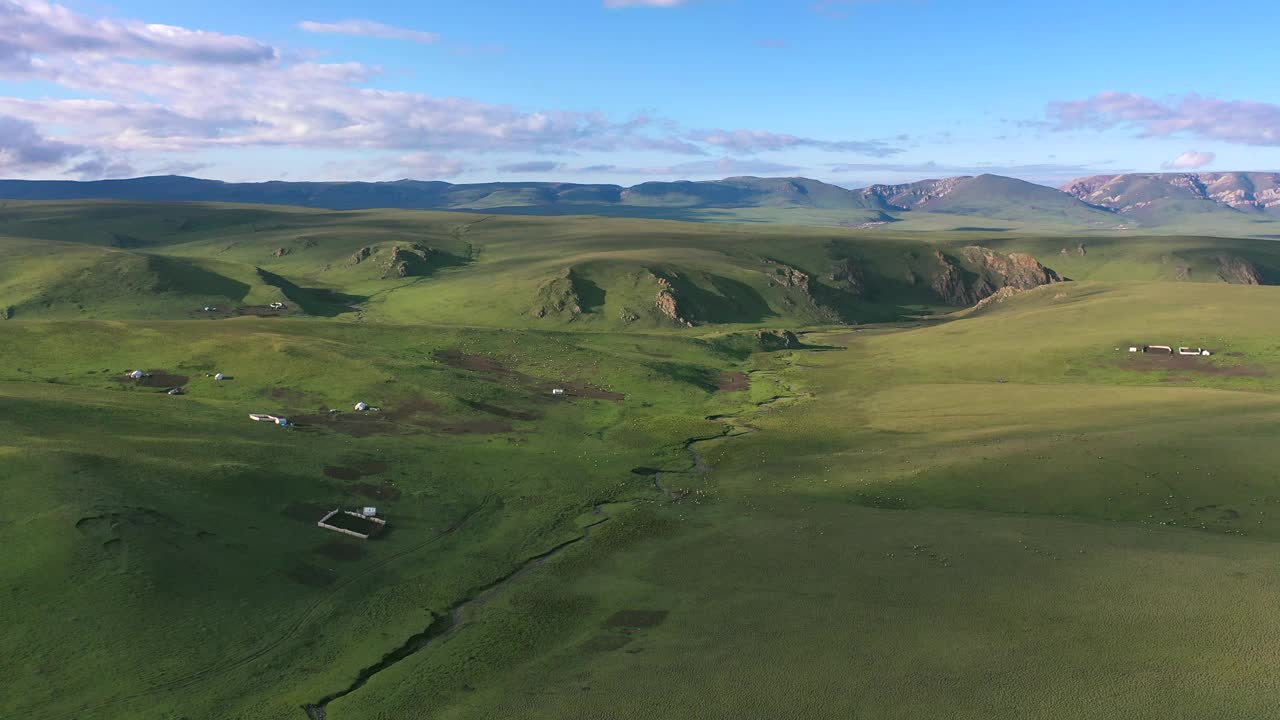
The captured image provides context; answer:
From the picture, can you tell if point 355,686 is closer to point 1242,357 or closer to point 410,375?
point 410,375

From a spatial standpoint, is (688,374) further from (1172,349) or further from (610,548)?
(1172,349)

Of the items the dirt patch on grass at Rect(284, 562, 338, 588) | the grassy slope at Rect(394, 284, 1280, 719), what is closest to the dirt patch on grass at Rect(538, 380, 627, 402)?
the grassy slope at Rect(394, 284, 1280, 719)

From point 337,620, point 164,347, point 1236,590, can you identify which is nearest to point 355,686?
point 337,620

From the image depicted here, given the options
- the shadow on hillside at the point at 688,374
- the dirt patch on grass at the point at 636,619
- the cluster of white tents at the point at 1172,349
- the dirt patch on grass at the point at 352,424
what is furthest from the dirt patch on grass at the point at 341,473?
the cluster of white tents at the point at 1172,349

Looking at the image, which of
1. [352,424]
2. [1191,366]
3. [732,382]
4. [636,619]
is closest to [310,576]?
[636,619]

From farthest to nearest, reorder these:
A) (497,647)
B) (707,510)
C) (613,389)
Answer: (613,389), (707,510), (497,647)

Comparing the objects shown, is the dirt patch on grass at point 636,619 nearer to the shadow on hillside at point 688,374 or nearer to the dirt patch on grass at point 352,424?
the dirt patch on grass at point 352,424
